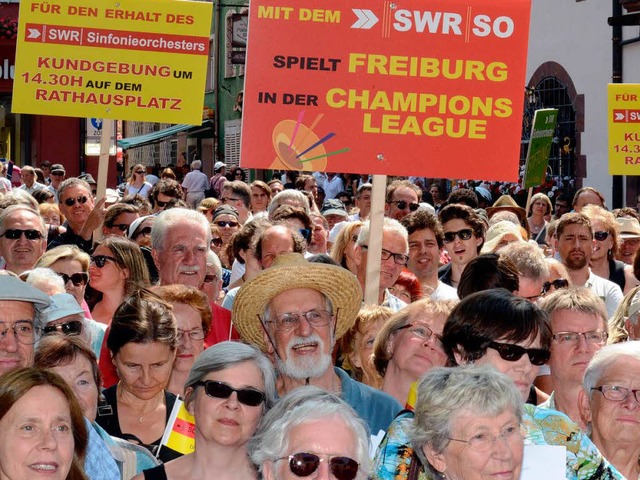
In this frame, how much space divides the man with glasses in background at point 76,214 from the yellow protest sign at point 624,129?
5277mm

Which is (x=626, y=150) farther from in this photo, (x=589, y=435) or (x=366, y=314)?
(x=589, y=435)

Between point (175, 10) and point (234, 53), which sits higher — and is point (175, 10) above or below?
below

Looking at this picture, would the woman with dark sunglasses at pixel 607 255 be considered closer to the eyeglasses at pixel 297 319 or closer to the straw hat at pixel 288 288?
the straw hat at pixel 288 288

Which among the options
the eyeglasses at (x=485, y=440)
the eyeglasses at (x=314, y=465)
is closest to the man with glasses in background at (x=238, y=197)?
the eyeglasses at (x=485, y=440)

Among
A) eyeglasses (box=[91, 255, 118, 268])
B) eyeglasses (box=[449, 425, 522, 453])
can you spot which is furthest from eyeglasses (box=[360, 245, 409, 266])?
eyeglasses (box=[449, 425, 522, 453])

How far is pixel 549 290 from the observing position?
7.98 m

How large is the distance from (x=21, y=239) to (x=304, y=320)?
10.7ft

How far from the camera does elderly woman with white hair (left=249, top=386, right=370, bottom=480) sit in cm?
397

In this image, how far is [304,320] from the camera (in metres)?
5.70

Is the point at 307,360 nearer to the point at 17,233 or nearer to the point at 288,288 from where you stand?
the point at 288,288

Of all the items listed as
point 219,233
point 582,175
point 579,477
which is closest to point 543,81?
point 582,175

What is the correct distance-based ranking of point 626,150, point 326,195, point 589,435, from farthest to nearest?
point 326,195 → point 626,150 → point 589,435

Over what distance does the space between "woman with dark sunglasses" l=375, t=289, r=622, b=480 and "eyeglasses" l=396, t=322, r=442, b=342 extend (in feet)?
2.47

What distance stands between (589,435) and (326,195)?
17023 millimetres
